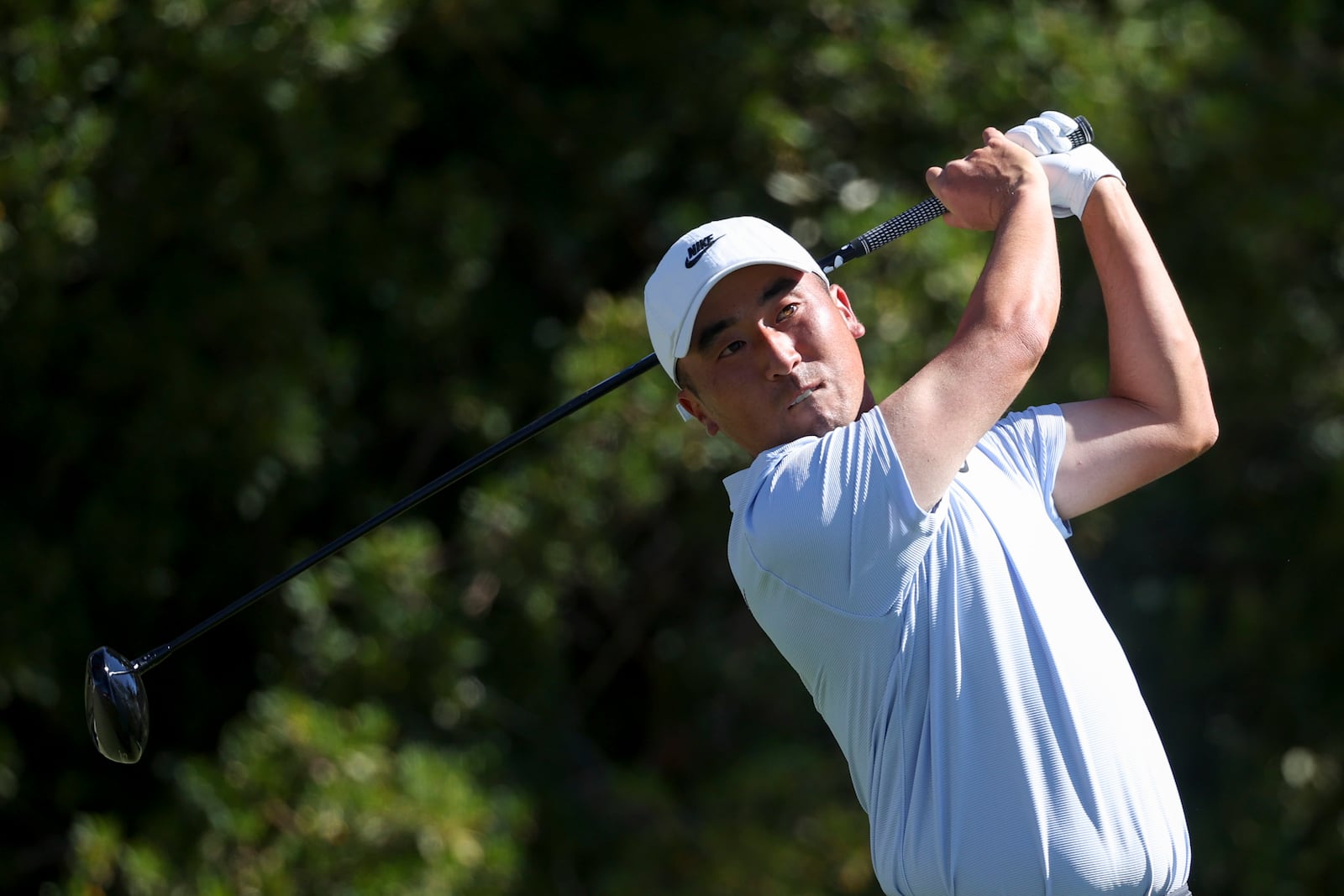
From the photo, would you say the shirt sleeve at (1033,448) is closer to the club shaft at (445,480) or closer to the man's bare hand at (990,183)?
the man's bare hand at (990,183)

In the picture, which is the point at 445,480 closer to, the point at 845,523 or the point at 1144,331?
the point at 845,523

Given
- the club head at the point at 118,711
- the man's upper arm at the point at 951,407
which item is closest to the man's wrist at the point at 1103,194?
the man's upper arm at the point at 951,407

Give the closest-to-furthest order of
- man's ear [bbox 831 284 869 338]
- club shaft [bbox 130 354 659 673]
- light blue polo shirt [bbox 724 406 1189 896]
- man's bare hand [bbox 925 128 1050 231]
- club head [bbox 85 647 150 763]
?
light blue polo shirt [bbox 724 406 1189 896] < man's bare hand [bbox 925 128 1050 231] < man's ear [bbox 831 284 869 338] < club shaft [bbox 130 354 659 673] < club head [bbox 85 647 150 763]

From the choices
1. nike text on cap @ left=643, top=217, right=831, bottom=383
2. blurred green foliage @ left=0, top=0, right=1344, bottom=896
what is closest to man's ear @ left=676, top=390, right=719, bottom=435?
nike text on cap @ left=643, top=217, right=831, bottom=383

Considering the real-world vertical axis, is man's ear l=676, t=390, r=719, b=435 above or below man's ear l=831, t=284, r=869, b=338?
below

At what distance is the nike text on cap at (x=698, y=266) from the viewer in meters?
2.04

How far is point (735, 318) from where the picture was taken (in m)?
2.04

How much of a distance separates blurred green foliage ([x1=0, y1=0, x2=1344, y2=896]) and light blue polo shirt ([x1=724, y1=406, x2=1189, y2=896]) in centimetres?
232

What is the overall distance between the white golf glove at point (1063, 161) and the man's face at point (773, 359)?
414 millimetres

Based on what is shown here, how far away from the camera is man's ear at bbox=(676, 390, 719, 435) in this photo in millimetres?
2154

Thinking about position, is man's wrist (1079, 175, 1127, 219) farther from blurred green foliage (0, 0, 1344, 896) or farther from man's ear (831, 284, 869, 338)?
blurred green foliage (0, 0, 1344, 896)

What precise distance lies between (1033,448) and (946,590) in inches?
15.0

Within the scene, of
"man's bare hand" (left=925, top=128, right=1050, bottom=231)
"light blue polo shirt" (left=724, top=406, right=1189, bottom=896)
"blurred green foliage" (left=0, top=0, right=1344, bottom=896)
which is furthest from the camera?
"blurred green foliage" (left=0, top=0, right=1344, bottom=896)

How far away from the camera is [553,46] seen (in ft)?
17.0
